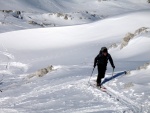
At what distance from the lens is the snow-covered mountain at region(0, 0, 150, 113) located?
11.5 m

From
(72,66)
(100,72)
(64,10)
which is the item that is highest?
(64,10)

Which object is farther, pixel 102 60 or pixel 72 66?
pixel 72 66

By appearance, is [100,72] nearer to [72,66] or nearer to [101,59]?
[101,59]

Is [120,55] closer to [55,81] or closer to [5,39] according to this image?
[55,81]

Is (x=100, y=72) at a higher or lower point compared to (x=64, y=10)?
lower

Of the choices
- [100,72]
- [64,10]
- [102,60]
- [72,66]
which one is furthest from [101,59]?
[64,10]

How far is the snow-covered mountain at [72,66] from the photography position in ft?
37.9

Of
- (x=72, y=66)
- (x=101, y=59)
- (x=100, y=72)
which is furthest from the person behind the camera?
(x=72, y=66)

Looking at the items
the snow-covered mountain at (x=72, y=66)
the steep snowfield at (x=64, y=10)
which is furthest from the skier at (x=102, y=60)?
the steep snowfield at (x=64, y=10)

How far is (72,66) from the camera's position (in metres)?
19.6

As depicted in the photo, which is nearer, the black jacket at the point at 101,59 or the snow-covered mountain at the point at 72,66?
the snow-covered mountain at the point at 72,66

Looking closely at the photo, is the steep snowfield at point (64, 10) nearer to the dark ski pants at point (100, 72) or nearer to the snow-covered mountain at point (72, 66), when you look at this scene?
the snow-covered mountain at point (72, 66)

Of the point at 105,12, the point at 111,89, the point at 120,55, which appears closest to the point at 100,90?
the point at 111,89

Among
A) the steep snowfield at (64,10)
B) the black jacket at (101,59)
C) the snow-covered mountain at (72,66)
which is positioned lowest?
the snow-covered mountain at (72,66)
